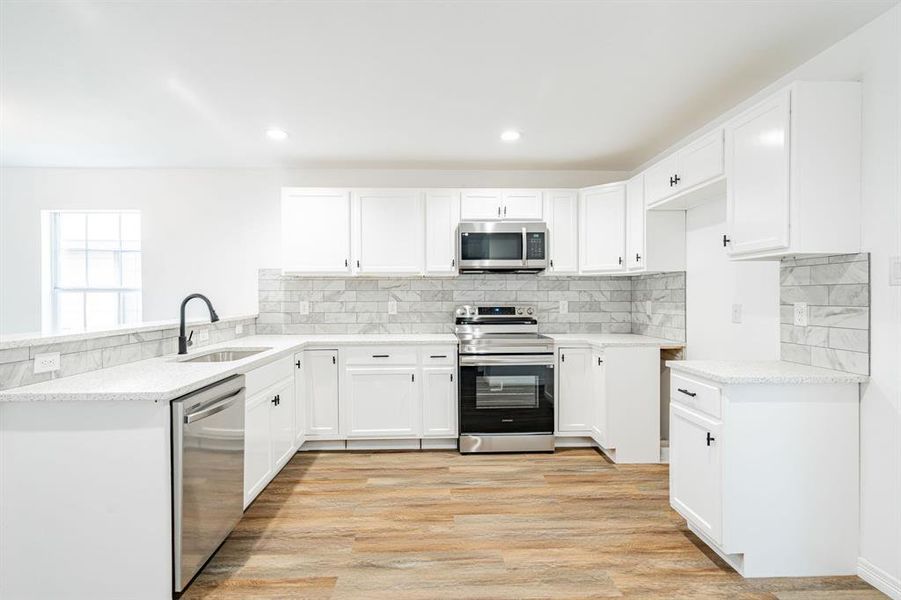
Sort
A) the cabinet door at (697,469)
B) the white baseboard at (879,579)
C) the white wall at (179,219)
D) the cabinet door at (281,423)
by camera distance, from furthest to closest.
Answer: the white wall at (179,219) < the cabinet door at (281,423) < the cabinet door at (697,469) < the white baseboard at (879,579)

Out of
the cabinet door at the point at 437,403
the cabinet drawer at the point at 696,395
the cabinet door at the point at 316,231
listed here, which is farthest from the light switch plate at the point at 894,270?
the cabinet door at the point at 316,231

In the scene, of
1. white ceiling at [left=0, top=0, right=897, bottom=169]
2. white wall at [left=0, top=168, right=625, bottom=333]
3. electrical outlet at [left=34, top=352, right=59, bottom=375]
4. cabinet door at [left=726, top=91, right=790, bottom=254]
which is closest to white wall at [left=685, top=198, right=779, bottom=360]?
cabinet door at [left=726, top=91, right=790, bottom=254]

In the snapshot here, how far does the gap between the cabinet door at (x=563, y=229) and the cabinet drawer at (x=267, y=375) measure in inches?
92.5

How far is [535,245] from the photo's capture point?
3.85m

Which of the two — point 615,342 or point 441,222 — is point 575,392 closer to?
point 615,342

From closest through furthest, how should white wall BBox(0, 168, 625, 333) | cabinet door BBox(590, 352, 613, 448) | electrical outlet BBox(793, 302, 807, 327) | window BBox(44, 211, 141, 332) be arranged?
electrical outlet BBox(793, 302, 807, 327)
cabinet door BBox(590, 352, 613, 448)
white wall BBox(0, 168, 625, 333)
window BBox(44, 211, 141, 332)

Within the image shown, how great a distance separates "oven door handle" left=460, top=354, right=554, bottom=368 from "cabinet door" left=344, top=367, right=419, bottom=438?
51 centimetres

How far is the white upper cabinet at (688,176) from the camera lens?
248 cm

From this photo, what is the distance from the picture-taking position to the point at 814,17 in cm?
190

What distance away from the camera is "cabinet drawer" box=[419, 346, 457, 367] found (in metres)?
3.65

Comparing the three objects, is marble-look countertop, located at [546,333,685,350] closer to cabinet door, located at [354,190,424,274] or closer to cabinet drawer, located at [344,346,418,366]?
cabinet drawer, located at [344,346,418,366]

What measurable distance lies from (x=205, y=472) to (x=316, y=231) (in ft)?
7.69

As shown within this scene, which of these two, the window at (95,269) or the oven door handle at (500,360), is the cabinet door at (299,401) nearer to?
the oven door handle at (500,360)

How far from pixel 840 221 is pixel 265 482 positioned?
340 cm
